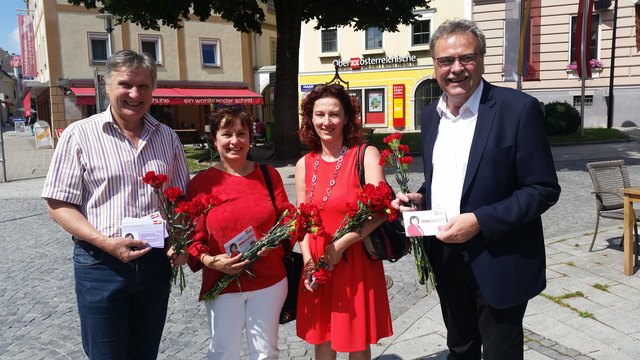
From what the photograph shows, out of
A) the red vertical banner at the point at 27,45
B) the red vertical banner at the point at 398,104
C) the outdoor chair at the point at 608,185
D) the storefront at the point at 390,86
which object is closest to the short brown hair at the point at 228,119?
the outdoor chair at the point at 608,185

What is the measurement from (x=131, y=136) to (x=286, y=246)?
40.2 inches

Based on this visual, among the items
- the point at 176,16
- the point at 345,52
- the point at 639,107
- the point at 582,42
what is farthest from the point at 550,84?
the point at 176,16

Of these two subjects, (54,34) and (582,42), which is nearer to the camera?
(582,42)

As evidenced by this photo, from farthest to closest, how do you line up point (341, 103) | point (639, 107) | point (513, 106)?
1. point (639, 107)
2. point (341, 103)
3. point (513, 106)

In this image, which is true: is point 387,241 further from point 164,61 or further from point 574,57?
point 164,61

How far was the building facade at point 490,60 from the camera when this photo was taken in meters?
22.6

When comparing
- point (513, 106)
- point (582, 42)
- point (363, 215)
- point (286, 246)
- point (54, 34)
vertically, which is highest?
point (54, 34)

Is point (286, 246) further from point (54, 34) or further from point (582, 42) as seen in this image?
point (54, 34)

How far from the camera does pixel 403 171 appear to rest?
256cm

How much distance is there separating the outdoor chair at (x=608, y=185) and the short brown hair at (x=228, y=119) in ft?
15.0

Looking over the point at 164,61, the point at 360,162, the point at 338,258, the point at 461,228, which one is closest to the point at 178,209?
the point at 338,258

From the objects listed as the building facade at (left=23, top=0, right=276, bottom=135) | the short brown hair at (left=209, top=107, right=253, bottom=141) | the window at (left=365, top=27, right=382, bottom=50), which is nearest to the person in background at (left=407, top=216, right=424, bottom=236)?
the short brown hair at (left=209, top=107, right=253, bottom=141)

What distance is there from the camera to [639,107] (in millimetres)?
22531

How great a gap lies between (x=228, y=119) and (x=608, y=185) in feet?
16.6
